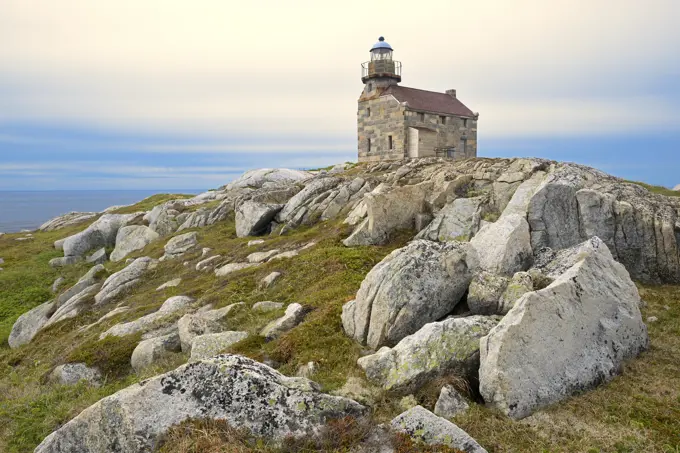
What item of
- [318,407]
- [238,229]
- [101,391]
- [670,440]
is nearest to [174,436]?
[318,407]

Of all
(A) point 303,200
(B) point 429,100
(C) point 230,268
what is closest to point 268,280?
(C) point 230,268

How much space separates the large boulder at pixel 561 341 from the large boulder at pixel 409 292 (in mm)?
3410

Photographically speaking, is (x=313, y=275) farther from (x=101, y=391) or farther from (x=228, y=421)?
(x=228, y=421)

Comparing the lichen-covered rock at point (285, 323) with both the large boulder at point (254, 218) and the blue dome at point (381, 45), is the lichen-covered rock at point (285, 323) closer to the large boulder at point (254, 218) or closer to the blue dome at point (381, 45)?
the large boulder at point (254, 218)

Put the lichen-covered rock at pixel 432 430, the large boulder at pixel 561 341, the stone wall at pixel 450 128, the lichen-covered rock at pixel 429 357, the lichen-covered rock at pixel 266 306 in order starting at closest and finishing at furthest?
the lichen-covered rock at pixel 432 430 → the large boulder at pixel 561 341 → the lichen-covered rock at pixel 429 357 → the lichen-covered rock at pixel 266 306 → the stone wall at pixel 450 128

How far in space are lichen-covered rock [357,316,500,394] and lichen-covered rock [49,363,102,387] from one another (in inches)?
462

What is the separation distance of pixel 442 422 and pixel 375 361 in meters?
3.37

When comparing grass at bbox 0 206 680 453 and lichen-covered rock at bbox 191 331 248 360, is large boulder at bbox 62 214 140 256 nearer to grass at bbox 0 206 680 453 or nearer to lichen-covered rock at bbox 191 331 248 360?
grass at bbox 0 206 680 453

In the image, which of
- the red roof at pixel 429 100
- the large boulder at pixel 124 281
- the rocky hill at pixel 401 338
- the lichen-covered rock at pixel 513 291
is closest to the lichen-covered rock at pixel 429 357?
the rocky hill at pixel 401 338

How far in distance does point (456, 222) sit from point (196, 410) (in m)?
19.5

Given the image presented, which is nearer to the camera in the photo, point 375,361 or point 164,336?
point 375,361

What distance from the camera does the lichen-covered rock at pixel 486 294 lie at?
549 inches

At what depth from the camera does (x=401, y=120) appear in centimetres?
6062

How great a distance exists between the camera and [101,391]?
610 inches
